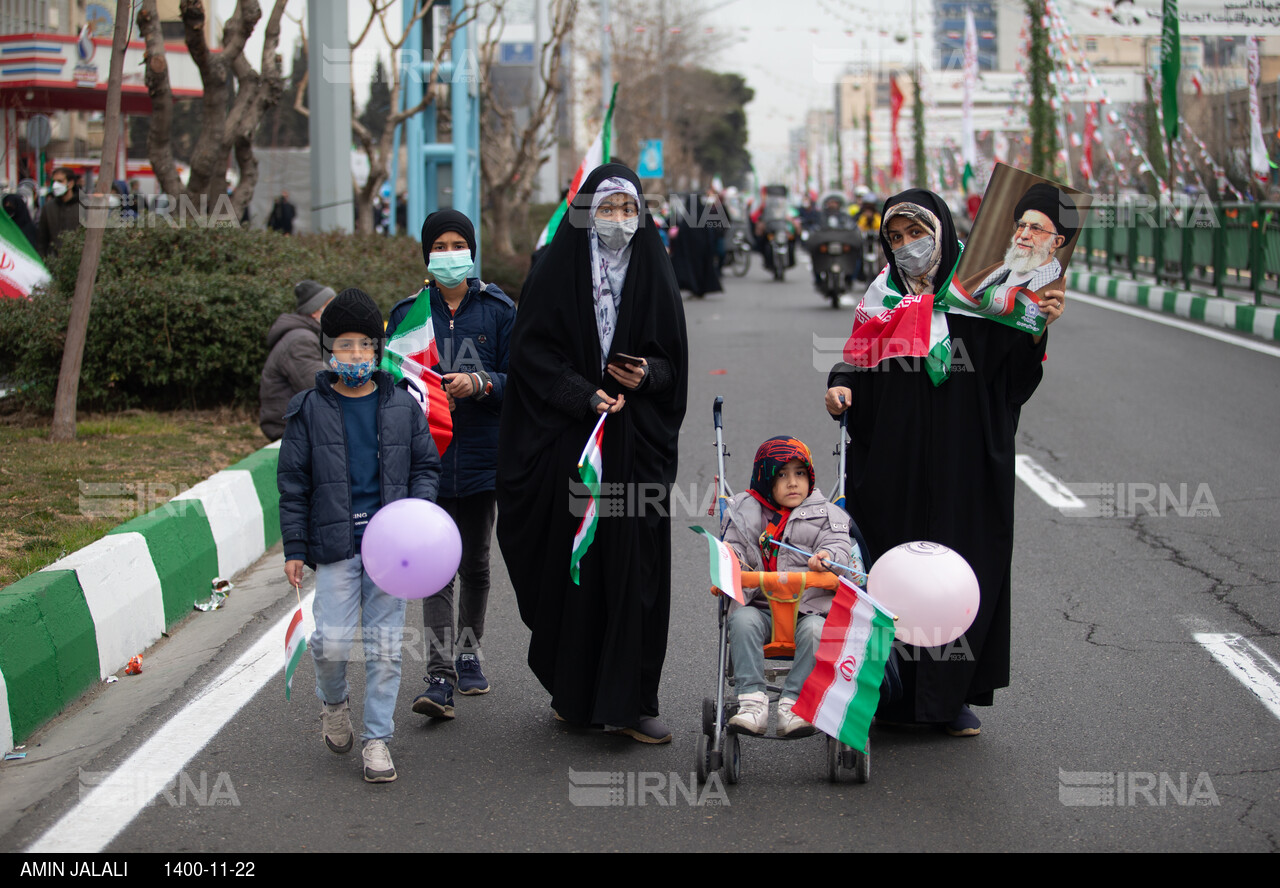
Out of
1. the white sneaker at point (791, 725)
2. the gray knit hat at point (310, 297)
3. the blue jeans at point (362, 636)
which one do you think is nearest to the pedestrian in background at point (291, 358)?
the gray knit hat at point (310, 297)

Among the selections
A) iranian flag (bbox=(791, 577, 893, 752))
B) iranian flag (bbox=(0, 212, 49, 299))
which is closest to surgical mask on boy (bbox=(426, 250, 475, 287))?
iranian flag (bbox=(791, 577, 893, 752))

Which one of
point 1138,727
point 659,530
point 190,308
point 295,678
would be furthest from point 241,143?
point 1138,727

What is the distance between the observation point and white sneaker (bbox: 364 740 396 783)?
14.1 feet

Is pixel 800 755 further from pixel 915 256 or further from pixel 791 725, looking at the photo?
pixel 915 256

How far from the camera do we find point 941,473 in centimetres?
469

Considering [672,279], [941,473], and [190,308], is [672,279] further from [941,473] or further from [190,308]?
[190,308]

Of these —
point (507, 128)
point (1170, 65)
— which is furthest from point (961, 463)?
point (507, 128)

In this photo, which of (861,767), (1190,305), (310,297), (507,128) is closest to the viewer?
(861,767)

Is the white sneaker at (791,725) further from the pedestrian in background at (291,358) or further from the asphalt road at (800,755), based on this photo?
the pedestrian in background at (291,358)

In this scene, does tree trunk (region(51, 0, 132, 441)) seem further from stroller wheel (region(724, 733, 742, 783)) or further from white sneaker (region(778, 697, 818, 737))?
white sneaker (region(778, 697, 818, 737))

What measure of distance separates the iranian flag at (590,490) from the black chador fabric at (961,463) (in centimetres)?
94

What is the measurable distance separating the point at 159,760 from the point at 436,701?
0.94 m

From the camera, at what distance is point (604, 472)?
473 cm

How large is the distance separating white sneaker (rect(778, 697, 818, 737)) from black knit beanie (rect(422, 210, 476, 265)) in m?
2.09
